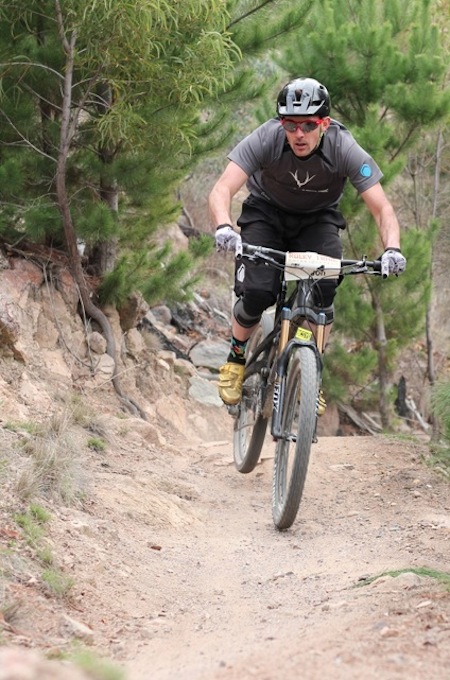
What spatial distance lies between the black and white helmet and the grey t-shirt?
0.28 metres

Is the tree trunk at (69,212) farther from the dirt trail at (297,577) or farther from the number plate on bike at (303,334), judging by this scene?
the number plate on bike at (303,334)

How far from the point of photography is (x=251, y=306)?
5922 mm

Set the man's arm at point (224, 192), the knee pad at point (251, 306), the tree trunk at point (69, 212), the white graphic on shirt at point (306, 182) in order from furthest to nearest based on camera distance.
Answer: the tree trunk at point (69, 212) < the knee pad at point (251, 306) < the white graphic on shirt at point (306, 182) < the man's arm at point (224, 192)

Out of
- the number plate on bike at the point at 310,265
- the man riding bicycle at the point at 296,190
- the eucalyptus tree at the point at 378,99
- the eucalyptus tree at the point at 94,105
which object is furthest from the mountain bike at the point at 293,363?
the eucalyptus tree at the point at 378,99

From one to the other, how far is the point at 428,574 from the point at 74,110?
5435 mm

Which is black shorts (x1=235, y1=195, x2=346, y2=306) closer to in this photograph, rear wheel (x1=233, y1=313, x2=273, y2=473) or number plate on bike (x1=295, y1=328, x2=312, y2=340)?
number plate on bike (x1=295, y1=328, x2=312, y2=340)

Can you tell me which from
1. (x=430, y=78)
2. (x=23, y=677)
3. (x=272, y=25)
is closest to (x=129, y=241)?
(x=272, y=25)

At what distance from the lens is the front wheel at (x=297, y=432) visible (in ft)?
16.7

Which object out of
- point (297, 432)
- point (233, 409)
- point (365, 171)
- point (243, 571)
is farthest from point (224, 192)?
point (243, 571)

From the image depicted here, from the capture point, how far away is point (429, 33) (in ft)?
35.5

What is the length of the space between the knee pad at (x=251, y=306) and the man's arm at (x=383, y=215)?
0.79 m

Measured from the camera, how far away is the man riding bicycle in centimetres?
521

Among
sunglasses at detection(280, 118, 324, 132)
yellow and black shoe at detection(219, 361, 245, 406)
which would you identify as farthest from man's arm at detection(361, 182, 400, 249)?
yellow and black shoe at detection(219, 361, 245, 406)

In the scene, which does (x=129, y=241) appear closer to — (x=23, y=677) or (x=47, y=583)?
(x=47, y=583)
